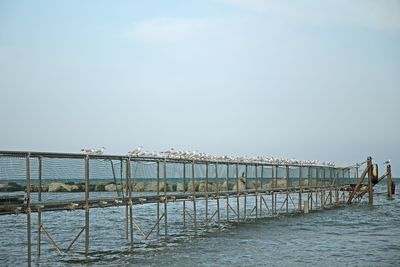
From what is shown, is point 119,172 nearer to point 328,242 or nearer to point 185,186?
point 185,186

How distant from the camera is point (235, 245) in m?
27.1

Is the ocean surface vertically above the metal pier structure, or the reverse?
the metal pier structure

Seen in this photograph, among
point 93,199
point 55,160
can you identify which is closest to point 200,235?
point 93,199

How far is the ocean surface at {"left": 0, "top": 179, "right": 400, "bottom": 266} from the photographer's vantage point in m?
22.6

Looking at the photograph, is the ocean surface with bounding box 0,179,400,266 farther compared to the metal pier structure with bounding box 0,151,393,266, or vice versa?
the ocean surface with bounding box 0,179,400,266

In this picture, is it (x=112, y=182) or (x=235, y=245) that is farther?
(x=235, y=245)

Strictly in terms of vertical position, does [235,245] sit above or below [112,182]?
below

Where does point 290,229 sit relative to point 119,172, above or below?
below

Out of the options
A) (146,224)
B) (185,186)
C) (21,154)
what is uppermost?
(21,154)

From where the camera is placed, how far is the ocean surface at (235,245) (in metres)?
22.6

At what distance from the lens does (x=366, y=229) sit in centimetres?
3531

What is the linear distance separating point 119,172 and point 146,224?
16.2 m

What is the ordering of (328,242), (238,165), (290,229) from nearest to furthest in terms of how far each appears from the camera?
(328,242)
(290,229)
(238,165)

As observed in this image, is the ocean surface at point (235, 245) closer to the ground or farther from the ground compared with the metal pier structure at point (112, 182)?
closer to the ground
